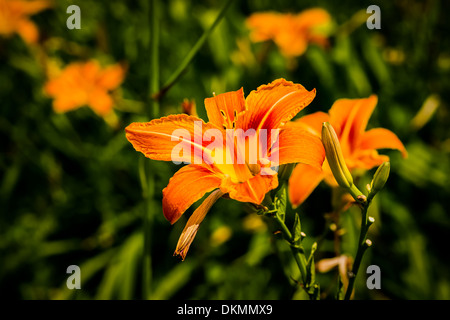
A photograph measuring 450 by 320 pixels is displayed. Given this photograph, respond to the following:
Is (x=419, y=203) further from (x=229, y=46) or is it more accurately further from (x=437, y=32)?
(x=229, y=46)

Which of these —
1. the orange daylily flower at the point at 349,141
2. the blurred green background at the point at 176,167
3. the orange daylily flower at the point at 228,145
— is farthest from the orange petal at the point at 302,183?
the blurred green background at the point at 176,167

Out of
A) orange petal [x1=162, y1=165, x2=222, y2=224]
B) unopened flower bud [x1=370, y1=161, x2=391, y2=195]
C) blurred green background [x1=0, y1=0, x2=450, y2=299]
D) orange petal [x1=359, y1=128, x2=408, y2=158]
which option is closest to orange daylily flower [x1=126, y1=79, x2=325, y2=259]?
orange petal [x1=162, y1=165, x2=222, y2=224]

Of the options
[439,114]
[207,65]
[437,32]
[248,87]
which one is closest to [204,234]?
[248,87]

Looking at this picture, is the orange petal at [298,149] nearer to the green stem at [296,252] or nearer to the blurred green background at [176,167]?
the green stem at [296,252]

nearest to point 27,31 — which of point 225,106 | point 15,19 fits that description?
point 15,19

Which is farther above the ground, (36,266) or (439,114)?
(439,114)

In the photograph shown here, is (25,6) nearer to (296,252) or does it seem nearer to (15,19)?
(15,19)

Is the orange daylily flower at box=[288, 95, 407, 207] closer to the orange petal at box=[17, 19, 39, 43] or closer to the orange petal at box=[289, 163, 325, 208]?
the orange petal at box=[289, 163, 325, 208]
